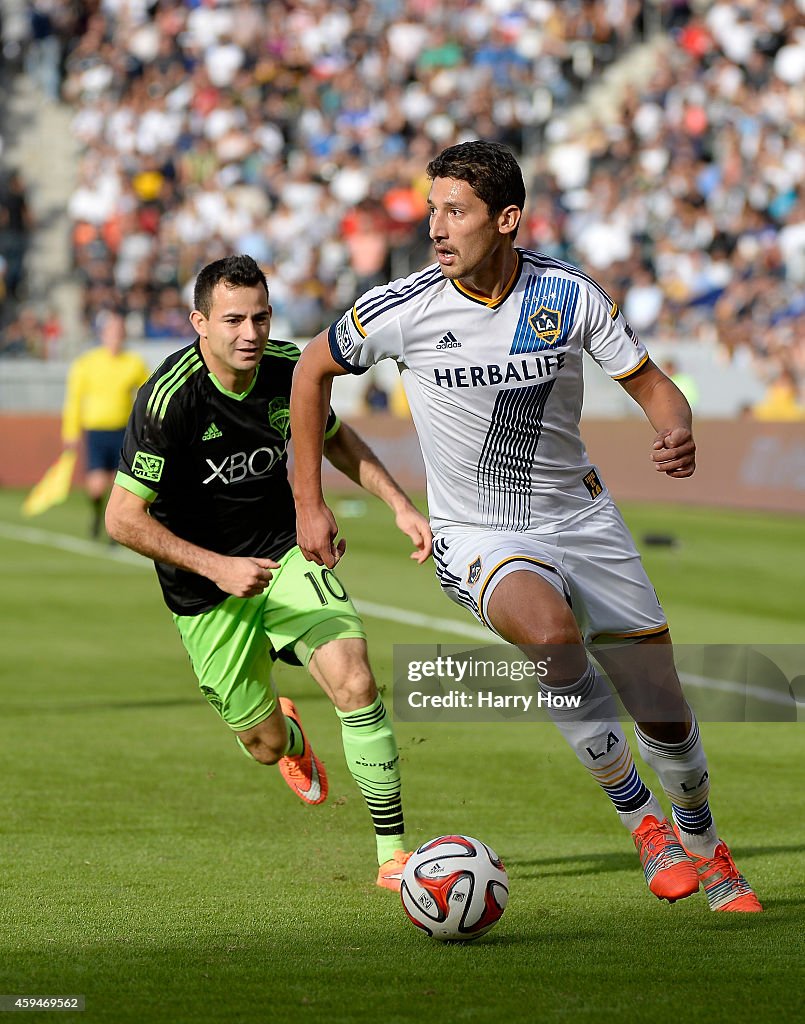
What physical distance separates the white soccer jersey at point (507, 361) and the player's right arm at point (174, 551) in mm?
827

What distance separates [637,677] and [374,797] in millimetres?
1112

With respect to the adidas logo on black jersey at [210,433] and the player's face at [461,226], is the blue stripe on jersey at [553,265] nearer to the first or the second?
the player's face at [461,226]

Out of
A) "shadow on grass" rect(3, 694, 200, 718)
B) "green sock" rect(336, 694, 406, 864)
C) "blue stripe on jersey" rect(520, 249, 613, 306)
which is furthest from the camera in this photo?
"shadow on grass" rect(3, 694, 200, 718)

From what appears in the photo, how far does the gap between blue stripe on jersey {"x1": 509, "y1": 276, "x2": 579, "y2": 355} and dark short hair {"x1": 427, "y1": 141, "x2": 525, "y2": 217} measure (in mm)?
286

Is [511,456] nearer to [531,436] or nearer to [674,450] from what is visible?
[531,436]

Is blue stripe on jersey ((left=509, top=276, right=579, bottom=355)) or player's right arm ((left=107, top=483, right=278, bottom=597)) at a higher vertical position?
blue stripe on jersey ((left=509, top=276, right=579, bottom=355))

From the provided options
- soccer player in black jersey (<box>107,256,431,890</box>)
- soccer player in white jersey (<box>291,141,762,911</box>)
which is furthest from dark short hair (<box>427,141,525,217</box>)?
soccer player in black jersey (<box>107,256,431,890</box>)

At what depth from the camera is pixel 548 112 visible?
30.8 metres

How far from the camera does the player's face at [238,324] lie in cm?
628

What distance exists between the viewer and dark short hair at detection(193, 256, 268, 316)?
627cm

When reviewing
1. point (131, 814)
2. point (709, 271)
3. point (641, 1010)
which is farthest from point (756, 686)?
point (709, 271)

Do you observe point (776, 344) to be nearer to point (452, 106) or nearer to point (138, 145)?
point (452, 106)

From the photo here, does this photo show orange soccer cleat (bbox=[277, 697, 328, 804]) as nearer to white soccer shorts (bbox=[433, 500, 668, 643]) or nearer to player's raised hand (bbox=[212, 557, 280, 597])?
player's raised hand (bbox=[212, 557, 280, 597])

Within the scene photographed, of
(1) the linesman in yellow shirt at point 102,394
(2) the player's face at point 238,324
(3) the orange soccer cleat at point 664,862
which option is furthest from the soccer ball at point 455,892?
(1) the linesman in yellow shirt at point 102,394
